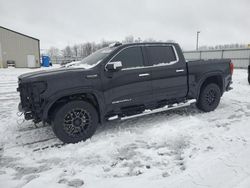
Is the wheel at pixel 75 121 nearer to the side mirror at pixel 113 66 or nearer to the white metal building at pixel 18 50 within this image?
the side mirror at pixel 113 66

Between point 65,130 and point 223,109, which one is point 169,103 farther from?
point 65,130

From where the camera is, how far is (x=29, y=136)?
475 centimetres

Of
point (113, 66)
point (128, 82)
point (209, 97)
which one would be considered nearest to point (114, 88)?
point (128, 82)

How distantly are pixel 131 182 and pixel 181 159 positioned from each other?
3.37 ft

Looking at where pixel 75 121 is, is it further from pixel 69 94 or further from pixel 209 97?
pixel 209 97

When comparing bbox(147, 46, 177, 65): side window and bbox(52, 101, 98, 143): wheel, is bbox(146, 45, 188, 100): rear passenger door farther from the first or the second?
bbox(52, 101, 98, 143): wheel

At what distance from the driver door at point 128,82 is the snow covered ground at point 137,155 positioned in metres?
0.69

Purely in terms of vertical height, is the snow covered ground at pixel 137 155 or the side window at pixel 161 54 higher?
the side window at pixel 161 54

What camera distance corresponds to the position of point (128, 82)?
478 centimetres

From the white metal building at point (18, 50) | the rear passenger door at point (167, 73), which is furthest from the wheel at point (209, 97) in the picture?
the white metal building at point (18, 50)

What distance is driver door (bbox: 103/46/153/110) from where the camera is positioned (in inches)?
181

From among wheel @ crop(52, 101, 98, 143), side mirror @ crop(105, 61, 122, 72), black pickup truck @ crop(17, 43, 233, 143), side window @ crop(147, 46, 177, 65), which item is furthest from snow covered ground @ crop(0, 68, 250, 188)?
side window @ crop(147, 46, 177, 65)

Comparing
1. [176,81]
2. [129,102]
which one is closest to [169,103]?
[176,81]

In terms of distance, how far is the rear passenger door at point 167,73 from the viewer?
17.0 ft
